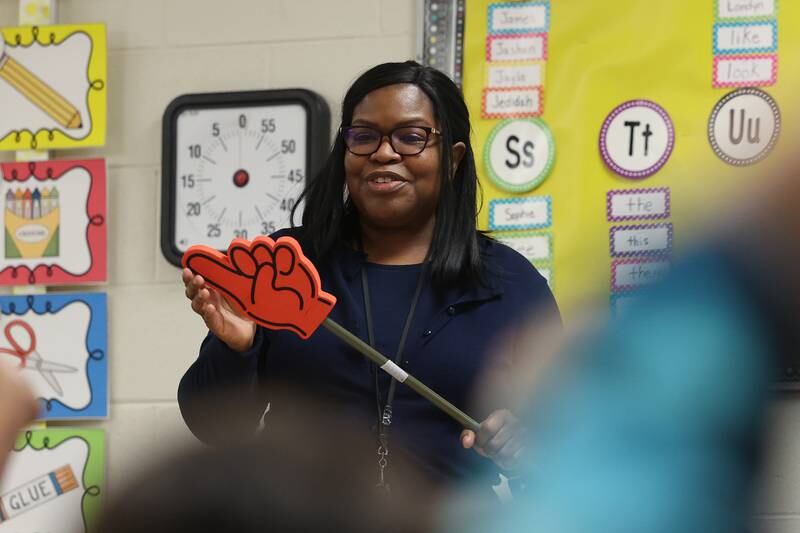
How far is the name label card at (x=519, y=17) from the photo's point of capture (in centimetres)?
211

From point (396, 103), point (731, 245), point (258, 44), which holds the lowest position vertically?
point (731, 245)

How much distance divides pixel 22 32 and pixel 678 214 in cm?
227

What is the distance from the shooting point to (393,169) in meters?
1.34

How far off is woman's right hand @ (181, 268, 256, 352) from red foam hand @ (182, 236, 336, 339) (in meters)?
0.01

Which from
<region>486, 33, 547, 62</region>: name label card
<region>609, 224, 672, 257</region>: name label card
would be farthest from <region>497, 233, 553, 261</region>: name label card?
<region>609, 224, 672, 257</region>: name label card

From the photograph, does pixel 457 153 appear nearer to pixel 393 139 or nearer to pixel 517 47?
pixel 393 139

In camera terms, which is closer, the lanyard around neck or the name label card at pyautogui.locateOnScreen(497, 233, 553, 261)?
the lanyard around neck

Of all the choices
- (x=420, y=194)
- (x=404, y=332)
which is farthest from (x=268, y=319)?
(x=420, y=194)

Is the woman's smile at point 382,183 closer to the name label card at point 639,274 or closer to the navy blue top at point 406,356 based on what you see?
the navy blue top at point 406,356

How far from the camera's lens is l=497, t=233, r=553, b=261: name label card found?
2.07 meters

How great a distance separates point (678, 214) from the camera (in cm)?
33

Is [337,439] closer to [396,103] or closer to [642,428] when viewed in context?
[642,428]

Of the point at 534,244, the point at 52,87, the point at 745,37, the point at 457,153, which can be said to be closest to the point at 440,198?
the point at 457,153

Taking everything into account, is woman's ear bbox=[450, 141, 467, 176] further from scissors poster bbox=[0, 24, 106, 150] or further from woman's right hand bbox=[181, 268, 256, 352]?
scissors poster bbox=[0, 24, 106, 150]
